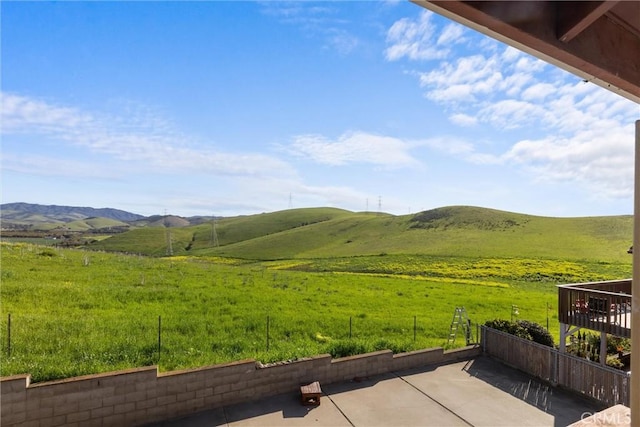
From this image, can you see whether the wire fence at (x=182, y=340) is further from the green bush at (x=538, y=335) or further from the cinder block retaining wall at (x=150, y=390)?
the green bush at (x=538, y=335)

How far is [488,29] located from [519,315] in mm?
20307

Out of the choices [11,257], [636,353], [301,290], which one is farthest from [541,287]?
[11,257]

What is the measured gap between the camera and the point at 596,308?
9859mm

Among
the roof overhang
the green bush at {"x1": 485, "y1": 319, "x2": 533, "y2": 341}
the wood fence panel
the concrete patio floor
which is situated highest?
the roof overhang

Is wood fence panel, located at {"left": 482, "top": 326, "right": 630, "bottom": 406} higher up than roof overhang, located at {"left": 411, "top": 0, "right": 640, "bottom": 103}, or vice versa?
roof overhang, located at {"left": 411, "top": 0, "right": 640, "bottom": 103}

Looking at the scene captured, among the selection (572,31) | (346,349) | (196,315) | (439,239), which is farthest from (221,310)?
(439,239)

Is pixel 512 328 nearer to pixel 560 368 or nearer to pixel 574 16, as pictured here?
pixel 560 368

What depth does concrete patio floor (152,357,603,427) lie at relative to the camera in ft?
25.7

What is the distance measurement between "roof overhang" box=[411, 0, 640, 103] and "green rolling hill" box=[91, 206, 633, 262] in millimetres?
53832

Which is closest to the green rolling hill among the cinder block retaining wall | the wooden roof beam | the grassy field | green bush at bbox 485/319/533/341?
the grassy field

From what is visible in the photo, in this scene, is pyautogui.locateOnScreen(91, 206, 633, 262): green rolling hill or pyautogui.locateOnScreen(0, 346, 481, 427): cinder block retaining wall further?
pyautogui.locateOnScreen(91, 206, 633, 262): green rolling hill

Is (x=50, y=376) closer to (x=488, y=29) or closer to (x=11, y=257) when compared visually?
(x=488, y=29)

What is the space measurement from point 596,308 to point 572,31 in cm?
1034

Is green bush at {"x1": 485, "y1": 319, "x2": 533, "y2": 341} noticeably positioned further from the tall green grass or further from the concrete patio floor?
the tall green grass
